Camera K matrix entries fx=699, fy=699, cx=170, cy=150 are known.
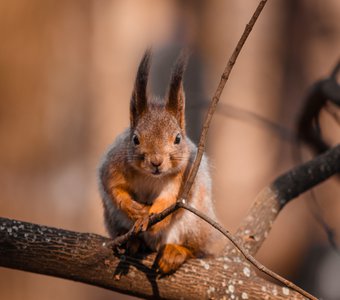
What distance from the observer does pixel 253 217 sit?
99.4 inches

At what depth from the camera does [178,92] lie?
2.17m

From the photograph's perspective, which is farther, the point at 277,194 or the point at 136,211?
the point at 277,194

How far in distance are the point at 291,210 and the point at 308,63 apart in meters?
1.25

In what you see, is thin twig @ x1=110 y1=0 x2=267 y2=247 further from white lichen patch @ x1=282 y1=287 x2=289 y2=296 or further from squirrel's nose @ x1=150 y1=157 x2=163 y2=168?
white lichen patch @ x1=282 y1=287 x2=289 y2=296

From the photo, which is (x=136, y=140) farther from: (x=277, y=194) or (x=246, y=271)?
(x=277, y=194)

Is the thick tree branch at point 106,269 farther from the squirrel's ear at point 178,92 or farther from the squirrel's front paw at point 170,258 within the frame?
the squirrel's ear at point 178,92

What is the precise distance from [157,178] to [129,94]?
11.2ft

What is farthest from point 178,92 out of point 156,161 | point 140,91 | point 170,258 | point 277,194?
point 277,194

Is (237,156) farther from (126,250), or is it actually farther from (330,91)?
(126,250)

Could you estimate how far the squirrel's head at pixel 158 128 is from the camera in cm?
206

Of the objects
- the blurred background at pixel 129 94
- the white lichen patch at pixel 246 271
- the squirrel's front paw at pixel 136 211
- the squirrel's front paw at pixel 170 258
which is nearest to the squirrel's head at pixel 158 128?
the squirrel's front paw at pixel 136 211

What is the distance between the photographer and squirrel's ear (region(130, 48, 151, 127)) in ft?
6.69

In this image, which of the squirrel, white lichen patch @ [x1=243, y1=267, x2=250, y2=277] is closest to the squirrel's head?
the squirrel

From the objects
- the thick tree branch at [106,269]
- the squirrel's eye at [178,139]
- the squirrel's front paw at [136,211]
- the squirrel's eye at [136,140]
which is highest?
the squirrel's eye at [178,139]
